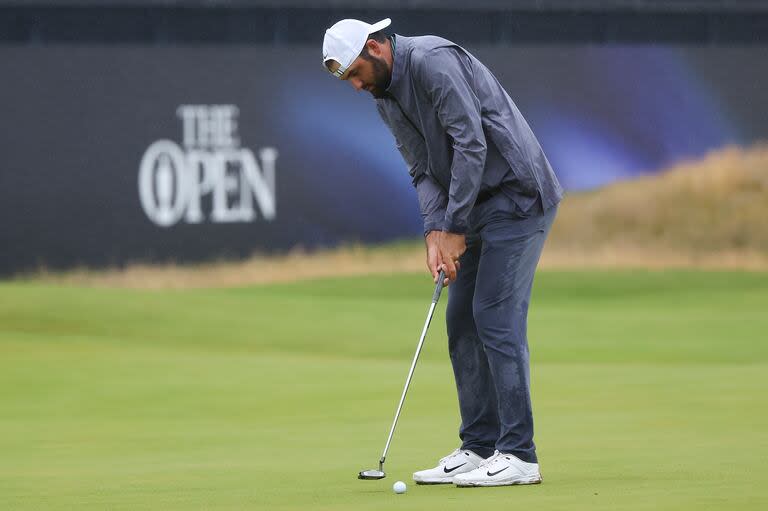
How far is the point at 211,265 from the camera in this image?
18172mm

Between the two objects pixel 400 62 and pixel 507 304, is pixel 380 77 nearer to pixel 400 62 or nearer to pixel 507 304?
pixel 400 62

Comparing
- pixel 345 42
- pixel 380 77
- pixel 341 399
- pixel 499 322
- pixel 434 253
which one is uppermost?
pixel 345 42

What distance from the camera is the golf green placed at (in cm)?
519

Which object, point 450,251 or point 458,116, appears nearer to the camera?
point 458,116

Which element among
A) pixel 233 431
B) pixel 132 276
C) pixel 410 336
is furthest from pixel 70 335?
pixel 233 431

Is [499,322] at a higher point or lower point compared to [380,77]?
lower

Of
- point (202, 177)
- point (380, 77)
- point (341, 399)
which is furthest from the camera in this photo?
point (202, 177)

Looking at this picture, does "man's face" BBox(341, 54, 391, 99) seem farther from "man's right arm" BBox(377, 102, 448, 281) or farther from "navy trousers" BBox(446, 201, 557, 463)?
"navy trousers" BBox(446, 201, 557, 463)

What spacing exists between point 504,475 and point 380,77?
1426 millimetres

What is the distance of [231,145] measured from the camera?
713 inches

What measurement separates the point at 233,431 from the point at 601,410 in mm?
1876

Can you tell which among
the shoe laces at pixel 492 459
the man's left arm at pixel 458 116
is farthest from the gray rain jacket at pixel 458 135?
the shoe laces at pixel 492 459

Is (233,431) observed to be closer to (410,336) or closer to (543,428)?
(543,428)

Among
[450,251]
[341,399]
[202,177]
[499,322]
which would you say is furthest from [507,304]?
[202,177]
